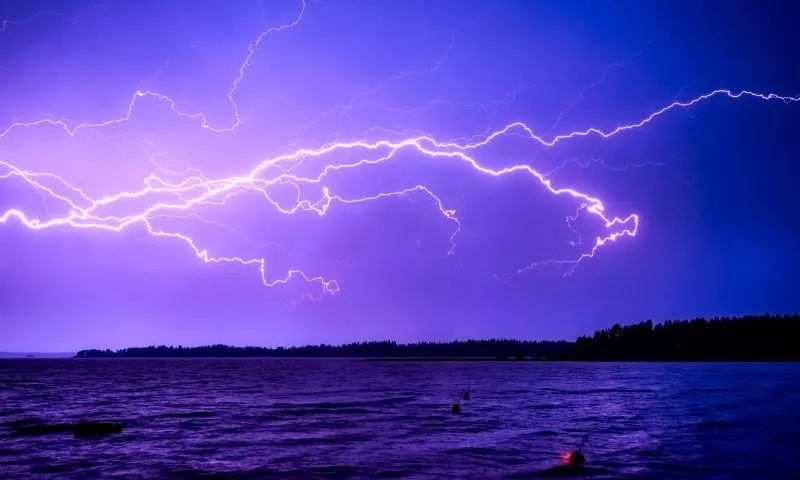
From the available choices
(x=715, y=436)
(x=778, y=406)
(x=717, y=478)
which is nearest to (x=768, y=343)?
(x=778, y=406)

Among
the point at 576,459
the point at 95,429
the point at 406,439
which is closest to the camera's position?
the point at 576,459

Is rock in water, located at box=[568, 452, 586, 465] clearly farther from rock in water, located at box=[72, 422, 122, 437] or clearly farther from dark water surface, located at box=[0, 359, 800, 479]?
rock in water, located at box=[72, 422, 122, 437]

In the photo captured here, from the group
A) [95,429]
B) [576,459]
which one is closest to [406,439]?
[576,459]

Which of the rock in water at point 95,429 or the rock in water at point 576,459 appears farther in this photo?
the rock in water at point 95,429

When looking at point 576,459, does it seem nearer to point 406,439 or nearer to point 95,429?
point 406,439

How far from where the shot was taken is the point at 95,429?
29.8m

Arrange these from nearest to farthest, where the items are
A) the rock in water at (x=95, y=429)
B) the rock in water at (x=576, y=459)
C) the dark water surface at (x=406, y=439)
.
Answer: the dark water surface at (x=406, y=439) → the rock in water at (x=576, y=459) → the rock in water at (x=95, y=429)

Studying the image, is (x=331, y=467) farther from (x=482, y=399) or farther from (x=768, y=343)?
(x=768, y=343)

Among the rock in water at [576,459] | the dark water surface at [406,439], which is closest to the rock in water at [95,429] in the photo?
the dark water surface at [406,439]

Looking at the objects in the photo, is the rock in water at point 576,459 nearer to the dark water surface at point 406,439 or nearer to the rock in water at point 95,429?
the dark water surface at point 406,439

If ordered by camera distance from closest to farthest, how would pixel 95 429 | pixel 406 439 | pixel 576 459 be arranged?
pixel 576 459, pixel 406 439, pixel 95 429

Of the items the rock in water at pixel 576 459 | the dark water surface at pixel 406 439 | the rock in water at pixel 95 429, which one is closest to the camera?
the dark water surface at pixel 406 439

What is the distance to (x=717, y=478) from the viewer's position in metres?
19.8

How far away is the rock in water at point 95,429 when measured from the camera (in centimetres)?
Result: 2953
